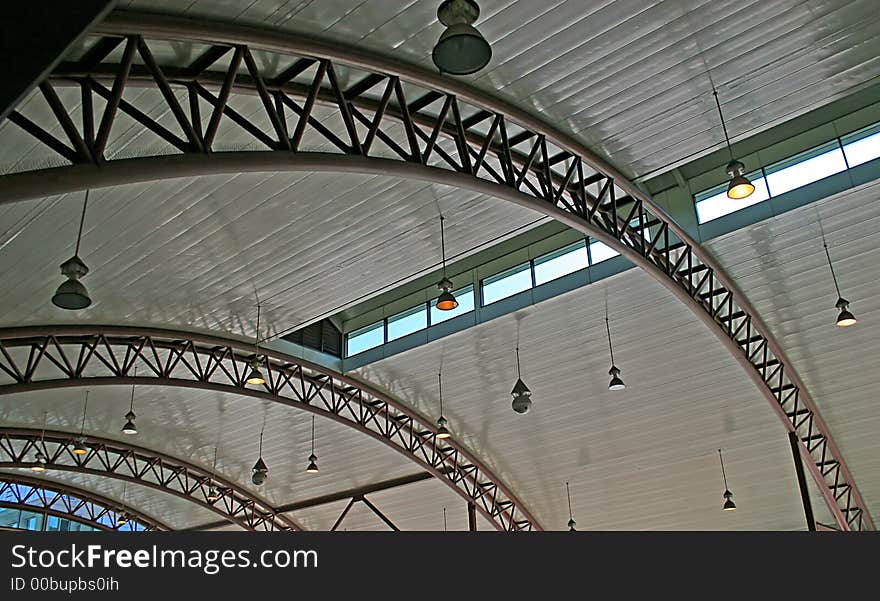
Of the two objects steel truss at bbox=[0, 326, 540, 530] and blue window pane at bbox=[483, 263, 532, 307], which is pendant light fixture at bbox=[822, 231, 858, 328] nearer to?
blue window pane at bbox=[483, 263, 532, 307]

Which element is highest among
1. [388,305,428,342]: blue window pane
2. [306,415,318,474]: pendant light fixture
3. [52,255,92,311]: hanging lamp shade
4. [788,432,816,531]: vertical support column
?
[388,305,428,342]: blue window pane

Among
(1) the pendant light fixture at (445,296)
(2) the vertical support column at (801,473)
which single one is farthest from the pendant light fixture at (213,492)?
(2) the vertical support column at (801,473)

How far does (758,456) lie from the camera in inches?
997

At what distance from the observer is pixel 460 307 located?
22812 mm

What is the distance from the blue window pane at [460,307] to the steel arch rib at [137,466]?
14.5 meters

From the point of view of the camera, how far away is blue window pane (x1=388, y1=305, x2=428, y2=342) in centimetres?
2388

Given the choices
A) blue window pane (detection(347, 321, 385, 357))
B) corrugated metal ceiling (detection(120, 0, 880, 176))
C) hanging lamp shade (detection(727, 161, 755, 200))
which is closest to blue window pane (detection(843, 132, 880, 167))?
corrugated metal ceiling (detection(120, 0, 880, 176))

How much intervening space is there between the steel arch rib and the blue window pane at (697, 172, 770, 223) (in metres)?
22.8

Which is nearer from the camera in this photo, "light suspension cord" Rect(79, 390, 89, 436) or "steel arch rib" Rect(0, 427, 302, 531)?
Result: "light suspension cord" Rect(79, 390, 89, 436)

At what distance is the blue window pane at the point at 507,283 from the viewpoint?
21812 mm
